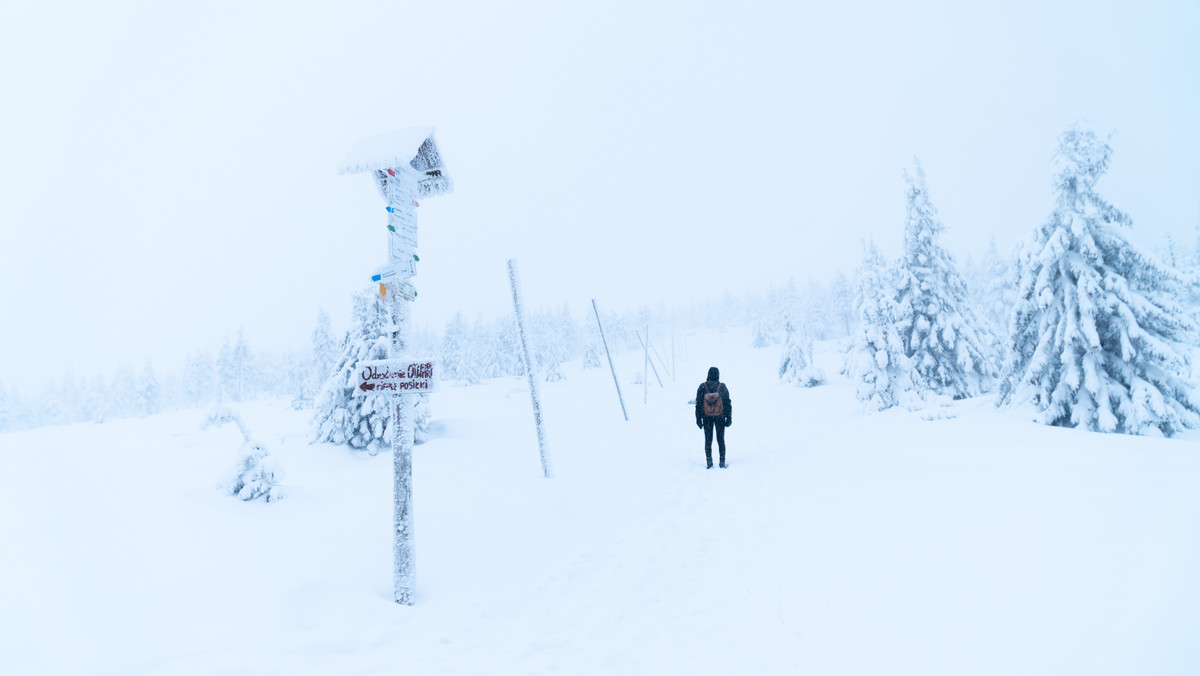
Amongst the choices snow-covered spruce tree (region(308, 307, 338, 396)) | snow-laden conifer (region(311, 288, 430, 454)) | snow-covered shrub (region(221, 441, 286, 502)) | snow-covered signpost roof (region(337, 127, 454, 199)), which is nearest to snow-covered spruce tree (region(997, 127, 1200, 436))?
snow-covered signpost roof (region(337, 127, 454, 199))

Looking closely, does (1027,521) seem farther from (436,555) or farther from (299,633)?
(299,633)

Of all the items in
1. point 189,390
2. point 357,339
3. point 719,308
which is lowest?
point 189,390

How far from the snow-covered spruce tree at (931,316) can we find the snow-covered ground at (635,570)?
14.4 m

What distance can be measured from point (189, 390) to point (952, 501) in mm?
115189

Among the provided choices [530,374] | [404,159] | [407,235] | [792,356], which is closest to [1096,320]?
[530,374]

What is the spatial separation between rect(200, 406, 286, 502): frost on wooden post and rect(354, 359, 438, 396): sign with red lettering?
419 centimetres

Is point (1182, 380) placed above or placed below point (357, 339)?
below

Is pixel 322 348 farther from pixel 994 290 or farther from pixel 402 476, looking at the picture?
pixel 994 290

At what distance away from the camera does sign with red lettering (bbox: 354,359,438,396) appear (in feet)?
15.6

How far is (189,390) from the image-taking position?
87.8m

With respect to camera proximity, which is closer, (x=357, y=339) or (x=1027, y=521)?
(x=1027, y=521)

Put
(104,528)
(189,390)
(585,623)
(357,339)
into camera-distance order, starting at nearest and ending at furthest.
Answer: (585,623) → (104,528) → (357,339) → (189,390)

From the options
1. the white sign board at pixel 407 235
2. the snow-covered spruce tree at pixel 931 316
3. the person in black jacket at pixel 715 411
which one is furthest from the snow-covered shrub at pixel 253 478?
the snow-covered spruce tree at pixel 931 316

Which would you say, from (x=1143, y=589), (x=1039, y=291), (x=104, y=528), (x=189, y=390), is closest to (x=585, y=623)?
(x=1143, y=589)
